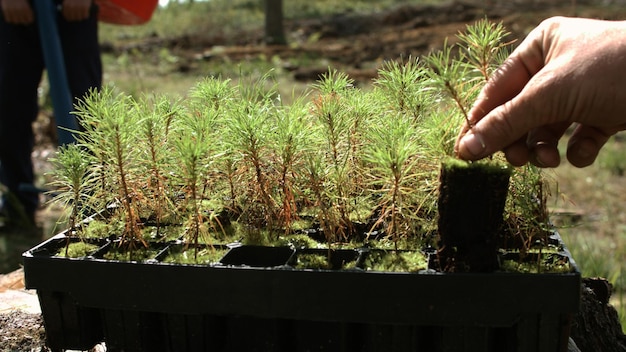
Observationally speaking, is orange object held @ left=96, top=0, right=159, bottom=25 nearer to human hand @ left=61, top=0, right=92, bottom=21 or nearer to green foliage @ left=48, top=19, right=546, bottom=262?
human hand @ left=61, top=0, right=92, bottom=21

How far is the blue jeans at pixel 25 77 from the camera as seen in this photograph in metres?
3.32

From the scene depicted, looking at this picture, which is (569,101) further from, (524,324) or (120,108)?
(120,108)

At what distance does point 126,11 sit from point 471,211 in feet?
9.54

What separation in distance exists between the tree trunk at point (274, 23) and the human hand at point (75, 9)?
37.7 ft

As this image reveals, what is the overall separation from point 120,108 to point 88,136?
146 mm

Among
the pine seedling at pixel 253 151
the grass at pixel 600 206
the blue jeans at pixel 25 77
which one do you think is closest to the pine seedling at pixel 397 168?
the pine seedling at pixel 253 151

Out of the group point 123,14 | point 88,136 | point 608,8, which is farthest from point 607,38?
point 608,8

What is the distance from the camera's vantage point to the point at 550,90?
3.61 ft

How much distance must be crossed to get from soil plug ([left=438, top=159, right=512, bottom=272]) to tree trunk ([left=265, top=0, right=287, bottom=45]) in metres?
13.7

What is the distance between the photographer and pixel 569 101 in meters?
1.12

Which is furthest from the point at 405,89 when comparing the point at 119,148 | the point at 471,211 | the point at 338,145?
the point at 119,148

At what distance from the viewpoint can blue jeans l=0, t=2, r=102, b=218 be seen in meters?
3.32

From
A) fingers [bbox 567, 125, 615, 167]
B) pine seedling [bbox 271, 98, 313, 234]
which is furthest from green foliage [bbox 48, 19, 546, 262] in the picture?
fingers [bbox 567, 125, 615, 167]

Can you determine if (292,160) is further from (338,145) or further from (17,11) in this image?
(17,11)
